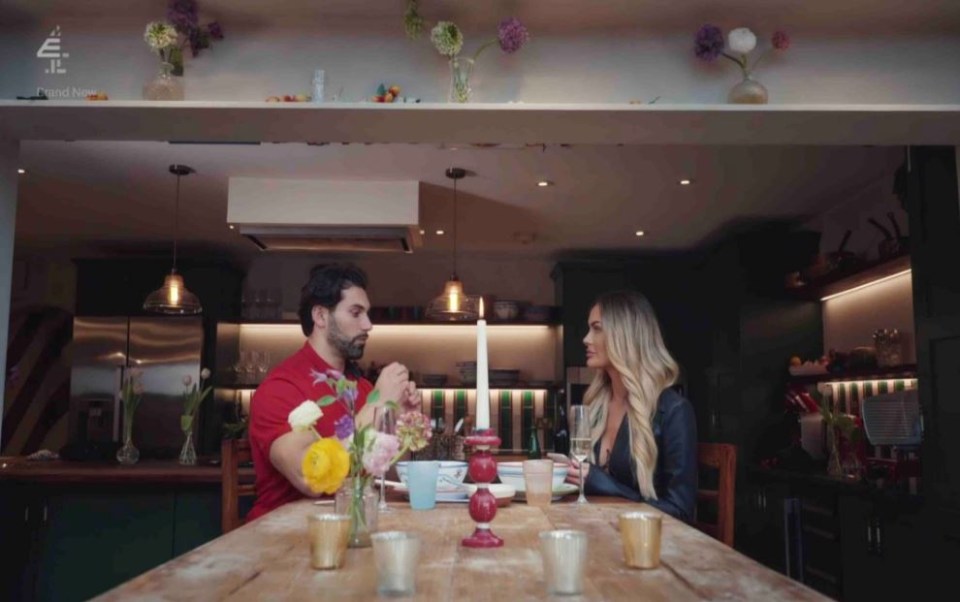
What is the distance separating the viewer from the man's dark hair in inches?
110

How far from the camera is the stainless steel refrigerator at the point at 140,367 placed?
24.7 feet

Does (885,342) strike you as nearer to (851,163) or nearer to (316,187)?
(851,163)

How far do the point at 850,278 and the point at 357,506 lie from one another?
4.59 m

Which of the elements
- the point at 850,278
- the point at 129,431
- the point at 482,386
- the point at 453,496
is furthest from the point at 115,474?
the point at 850,278

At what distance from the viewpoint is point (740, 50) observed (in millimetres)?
3127

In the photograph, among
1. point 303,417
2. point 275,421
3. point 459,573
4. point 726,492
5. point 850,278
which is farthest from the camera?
point 850,278

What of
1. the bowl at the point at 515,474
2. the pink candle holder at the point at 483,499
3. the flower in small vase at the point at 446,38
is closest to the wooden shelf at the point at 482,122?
the flower in small vase at the point at 446,38

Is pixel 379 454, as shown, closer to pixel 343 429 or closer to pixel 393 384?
pixel 343 429

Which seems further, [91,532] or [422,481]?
[91,532]

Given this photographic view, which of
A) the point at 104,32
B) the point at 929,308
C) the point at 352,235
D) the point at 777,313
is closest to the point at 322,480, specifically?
the point at 104,32

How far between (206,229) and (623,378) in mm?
5081

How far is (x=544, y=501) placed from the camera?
7.11 ft

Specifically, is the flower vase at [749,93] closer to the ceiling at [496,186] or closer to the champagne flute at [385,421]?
the ceiling at [496,186]

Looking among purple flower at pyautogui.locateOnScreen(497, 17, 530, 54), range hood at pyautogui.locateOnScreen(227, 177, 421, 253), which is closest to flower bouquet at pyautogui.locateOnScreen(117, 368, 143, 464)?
range hood at pyautogui.locateOnScreen(227, 177, 421, 253)
